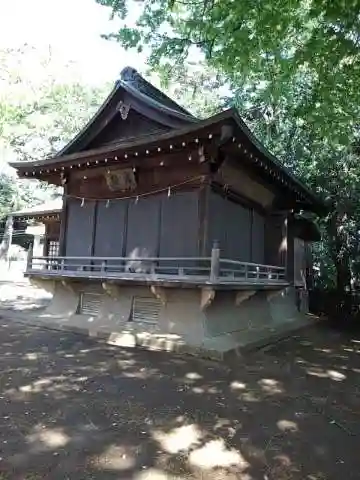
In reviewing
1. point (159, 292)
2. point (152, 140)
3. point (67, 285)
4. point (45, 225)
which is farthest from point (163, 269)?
point (45, 225)

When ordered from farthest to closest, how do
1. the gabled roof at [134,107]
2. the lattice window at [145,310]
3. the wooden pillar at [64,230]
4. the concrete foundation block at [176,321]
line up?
1. the wooden pillar at [64,230]
2. the gabled roof at [134,107]
3. the lattice window at [145,310]
4. the concrete foundation block at [176,321]

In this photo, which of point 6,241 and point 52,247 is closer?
point 52,247

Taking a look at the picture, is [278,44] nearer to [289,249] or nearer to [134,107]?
[134,107]

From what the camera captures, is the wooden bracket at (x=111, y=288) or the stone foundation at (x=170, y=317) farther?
the wooden bracket at (x=111, y=288)

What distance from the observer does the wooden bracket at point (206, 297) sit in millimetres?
7766

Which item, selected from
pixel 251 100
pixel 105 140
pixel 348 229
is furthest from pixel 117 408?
pixel 251 100

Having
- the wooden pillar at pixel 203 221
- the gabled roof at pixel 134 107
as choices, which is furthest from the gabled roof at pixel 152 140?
the wooden pillar at pixel 203 221

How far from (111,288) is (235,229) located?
363 cm

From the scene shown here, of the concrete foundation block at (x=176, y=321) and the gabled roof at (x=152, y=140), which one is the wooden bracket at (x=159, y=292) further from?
the gabled roof at (x=152, y=140)

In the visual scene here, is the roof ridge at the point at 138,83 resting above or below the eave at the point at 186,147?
above

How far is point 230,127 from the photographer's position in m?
7.60

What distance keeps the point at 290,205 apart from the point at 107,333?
816 cm

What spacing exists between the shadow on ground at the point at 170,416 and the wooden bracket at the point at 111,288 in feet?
6.25

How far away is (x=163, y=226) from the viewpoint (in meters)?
9.51
